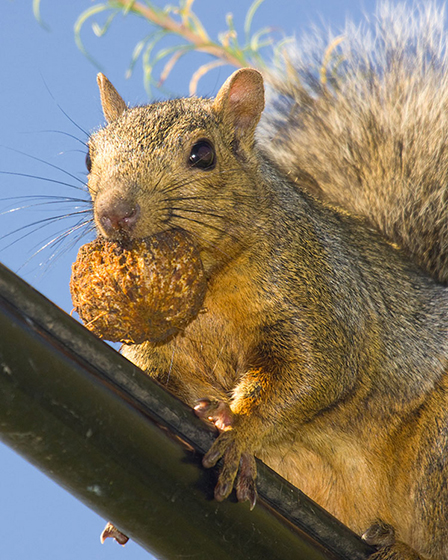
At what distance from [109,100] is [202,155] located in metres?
0.45

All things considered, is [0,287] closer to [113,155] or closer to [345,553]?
[113,155]

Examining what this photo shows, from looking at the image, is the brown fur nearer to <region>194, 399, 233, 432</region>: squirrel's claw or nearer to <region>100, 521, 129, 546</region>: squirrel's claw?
<region>194, 399, 233, 432</region>: squirrel's claw

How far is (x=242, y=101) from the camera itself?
5.75 ft

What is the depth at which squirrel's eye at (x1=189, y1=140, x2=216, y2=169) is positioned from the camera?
1.52 m

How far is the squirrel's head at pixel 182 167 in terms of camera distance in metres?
1.34

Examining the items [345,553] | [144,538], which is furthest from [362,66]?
[144,538]

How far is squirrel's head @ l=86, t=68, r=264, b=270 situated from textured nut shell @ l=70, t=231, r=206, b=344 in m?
0.04

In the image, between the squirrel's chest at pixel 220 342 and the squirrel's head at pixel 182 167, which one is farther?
the squirrel's chest at pixel 220 342

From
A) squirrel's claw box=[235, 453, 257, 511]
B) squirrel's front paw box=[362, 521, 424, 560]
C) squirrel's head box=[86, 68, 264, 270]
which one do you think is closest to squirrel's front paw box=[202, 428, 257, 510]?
squirrel's claw box=[235, 453, 257, 511]

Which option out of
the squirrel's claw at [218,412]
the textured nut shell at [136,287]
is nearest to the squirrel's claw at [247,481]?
the squirrel's claw at [218,412]

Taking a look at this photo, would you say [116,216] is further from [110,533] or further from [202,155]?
[110,533]

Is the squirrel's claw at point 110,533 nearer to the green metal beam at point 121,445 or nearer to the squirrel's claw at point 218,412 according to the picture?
the squirrel's claw at point 218,412

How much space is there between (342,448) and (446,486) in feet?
0.85

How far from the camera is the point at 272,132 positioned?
253 cm
